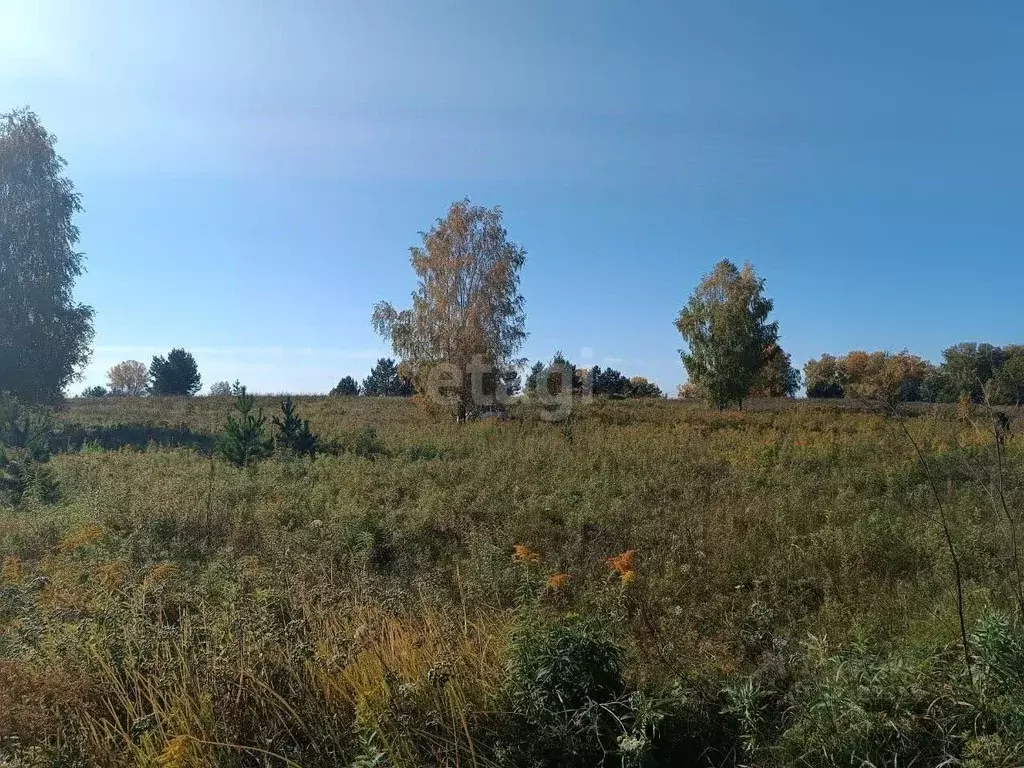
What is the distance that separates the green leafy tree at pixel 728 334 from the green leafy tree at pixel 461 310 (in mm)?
7937

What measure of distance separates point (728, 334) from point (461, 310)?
10.6 metres

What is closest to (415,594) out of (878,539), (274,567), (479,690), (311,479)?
(274,567)

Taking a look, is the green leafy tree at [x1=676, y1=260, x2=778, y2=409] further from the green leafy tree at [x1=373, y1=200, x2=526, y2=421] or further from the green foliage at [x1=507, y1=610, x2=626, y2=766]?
the green foliage at [x1=507, y1=610, x2=626, y2=766]

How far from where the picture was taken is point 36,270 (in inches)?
832

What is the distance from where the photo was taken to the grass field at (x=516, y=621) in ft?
8.73

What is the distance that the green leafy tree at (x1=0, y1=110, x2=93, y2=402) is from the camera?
20.2 m

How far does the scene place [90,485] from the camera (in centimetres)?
965

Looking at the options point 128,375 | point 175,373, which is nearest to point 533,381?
point 175,373

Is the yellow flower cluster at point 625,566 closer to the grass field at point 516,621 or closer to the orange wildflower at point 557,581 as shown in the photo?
the grass field at point 516,621

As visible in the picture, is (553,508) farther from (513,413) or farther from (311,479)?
(513,413)

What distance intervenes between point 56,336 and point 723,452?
2126 cm

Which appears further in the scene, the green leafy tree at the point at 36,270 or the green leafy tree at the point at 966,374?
the green leafy tree at the point at 36,270

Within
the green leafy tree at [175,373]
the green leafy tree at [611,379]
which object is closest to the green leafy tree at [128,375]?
the green leafy tree at [175,373]

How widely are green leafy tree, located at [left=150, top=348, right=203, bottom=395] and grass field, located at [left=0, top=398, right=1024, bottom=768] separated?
5789 centimetres
